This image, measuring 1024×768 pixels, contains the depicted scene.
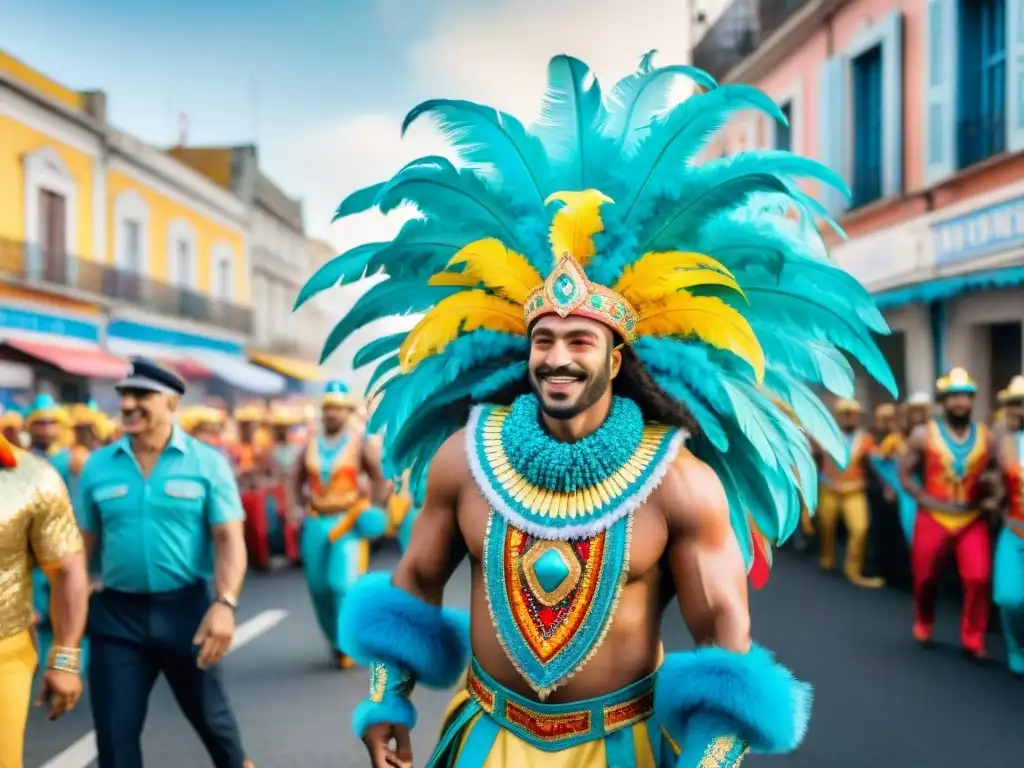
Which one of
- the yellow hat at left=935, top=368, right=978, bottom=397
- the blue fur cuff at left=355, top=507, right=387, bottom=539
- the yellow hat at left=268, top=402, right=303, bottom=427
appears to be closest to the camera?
the blue fur cuff at left=355, top=507, right=387, bottom=539

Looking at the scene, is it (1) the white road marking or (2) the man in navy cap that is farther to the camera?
(1) the white road marking

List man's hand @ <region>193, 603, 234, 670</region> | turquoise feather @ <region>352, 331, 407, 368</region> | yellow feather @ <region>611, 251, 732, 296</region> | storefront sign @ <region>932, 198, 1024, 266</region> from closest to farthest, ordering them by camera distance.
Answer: yellow feather @ <region>611, 251, 732, 296</region> < turquoise feather @ <region>352, 331, 407, 368</region> < man's hand @ <region>193, 603, 234, 670</region> < storefront sign @ <region>932, 198, 1024, 266</region>

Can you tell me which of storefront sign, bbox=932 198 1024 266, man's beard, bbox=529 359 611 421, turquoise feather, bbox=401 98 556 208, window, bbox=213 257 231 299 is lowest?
man's beard, bbox=529 359 611 421

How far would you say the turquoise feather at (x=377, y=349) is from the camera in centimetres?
312

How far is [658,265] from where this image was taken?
2.69 m

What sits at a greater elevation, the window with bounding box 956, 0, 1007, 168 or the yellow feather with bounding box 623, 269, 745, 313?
the window with bounding box 956, 0, 1007, 168

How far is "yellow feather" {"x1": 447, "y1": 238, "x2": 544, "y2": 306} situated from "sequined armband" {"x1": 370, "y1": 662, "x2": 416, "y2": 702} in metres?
1.08

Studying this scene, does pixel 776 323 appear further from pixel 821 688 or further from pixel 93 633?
pixel 821 688

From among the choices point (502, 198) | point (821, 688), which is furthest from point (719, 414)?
point (821, 688)

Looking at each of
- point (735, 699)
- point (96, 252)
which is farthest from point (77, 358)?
point (735, 699)

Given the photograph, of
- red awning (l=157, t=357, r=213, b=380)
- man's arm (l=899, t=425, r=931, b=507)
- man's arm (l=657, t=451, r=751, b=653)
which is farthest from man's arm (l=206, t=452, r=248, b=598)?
red awning (l=157, t=357, r=213, b=380)

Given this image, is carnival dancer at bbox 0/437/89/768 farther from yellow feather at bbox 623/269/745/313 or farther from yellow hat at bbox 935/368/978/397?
yellow hat at bbox 935/368/978/397

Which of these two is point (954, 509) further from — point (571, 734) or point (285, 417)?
point (285, 417)

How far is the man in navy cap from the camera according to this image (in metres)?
4.06
